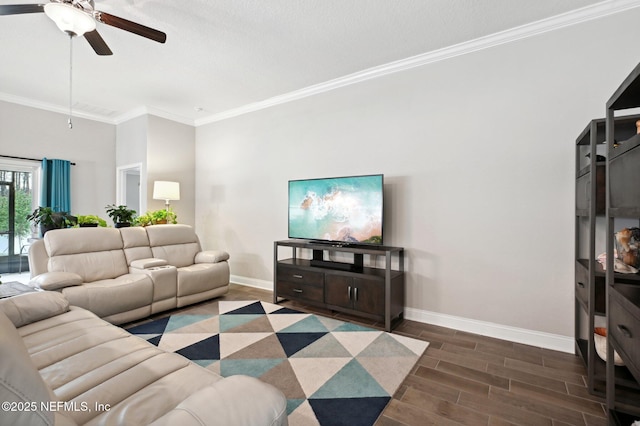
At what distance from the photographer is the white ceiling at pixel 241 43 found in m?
2.49

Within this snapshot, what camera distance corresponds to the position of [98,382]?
1245 millimetres

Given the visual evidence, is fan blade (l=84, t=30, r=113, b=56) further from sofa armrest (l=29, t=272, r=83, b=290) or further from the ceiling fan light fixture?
sofa armrest (l=29, t=272, r=83, b=290)

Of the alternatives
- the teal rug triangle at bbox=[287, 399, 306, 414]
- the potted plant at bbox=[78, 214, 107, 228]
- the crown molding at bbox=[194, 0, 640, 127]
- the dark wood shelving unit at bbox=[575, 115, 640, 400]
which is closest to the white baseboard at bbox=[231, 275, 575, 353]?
the dark wood shelving unit at bbox=[575, 115, 640, 400]

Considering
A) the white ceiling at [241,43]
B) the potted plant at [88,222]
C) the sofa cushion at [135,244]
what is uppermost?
the white ceiling at [241,43]

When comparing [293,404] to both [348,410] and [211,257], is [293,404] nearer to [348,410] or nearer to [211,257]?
[348,410]

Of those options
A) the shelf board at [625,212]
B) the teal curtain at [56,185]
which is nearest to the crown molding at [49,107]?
the teal curtain at [56,185]

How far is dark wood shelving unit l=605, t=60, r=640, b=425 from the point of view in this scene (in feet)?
4.05

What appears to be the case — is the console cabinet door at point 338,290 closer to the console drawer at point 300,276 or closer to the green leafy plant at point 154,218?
the console drawer at point 300,276

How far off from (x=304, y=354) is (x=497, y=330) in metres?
1.79

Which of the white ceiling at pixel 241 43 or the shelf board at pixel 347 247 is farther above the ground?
the white ceiling at pixel 241 43

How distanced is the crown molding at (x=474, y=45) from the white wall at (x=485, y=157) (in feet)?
0.18

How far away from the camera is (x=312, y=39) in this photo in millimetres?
2922

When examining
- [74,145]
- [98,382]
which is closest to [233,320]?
[98,382]

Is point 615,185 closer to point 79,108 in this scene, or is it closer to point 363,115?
point 363,115
